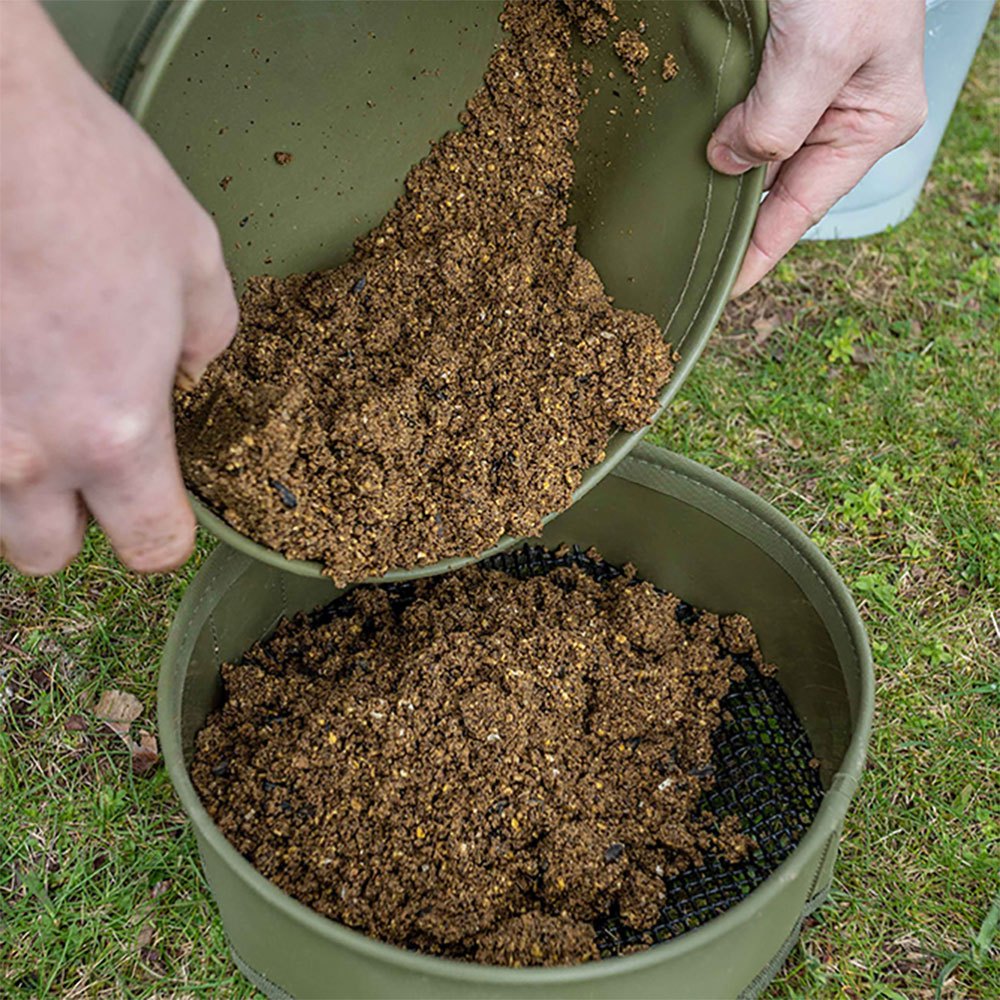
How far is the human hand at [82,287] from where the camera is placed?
826 millimetres

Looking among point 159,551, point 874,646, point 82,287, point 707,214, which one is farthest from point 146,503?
point 874,646

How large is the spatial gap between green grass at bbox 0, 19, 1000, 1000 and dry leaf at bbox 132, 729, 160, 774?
0.06ft

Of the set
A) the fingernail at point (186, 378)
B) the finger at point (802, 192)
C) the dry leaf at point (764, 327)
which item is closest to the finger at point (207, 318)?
the fingernail at point (186, 378)

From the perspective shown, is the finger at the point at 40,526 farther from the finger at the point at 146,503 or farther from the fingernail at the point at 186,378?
the fingernail at the point at 186,378

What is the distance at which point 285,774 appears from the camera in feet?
4.81

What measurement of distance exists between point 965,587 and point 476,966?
4.04 feet

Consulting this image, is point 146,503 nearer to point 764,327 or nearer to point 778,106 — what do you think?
point 778,106

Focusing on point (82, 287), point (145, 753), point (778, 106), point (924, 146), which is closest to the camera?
point (82, 287)

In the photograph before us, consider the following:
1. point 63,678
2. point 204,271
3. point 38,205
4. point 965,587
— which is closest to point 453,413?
point 204,271

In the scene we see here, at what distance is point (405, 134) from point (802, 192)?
53cm

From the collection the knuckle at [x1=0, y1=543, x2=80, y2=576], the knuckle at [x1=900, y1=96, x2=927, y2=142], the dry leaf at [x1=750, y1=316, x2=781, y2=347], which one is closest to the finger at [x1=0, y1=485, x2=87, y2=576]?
the knuckle at [x1=0, y1=543, x2=80, y2=576]

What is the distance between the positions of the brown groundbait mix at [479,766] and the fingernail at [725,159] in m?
0.66

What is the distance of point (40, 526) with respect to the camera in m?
0.98

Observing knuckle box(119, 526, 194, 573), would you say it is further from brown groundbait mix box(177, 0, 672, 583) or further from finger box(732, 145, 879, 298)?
finger box(732, 145, 879, 298)
